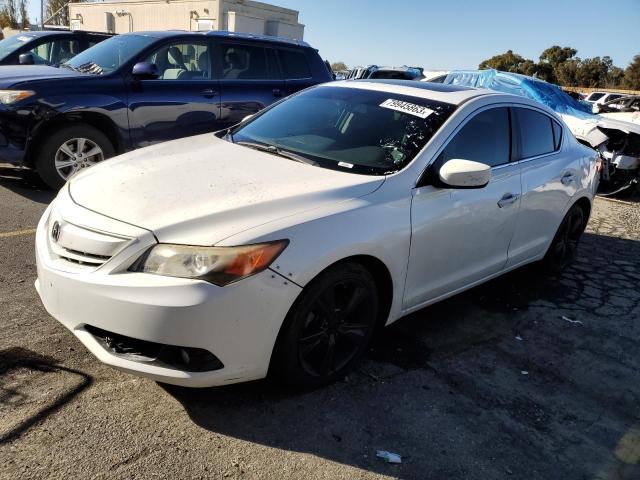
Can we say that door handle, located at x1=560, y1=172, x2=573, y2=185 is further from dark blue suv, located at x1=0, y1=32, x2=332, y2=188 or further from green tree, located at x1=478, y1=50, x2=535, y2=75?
green tree, located at x1=478, y1=50, x2=535, y2=75

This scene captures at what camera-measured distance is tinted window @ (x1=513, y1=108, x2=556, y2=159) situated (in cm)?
419

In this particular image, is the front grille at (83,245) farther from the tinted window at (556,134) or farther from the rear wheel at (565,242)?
the rear wheel at (565,242)

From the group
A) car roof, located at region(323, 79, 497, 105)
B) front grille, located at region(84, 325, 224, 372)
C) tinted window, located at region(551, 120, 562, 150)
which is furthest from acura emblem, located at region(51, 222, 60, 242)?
tinted window, located at region(551, 120, 562, 150)

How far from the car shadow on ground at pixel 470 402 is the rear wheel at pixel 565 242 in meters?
0.74

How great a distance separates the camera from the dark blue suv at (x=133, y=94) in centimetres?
573

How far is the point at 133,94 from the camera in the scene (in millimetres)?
6242

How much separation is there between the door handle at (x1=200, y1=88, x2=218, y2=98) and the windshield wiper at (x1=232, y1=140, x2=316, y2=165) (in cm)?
334

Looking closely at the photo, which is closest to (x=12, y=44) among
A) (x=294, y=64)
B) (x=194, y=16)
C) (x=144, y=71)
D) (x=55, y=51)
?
(x=55, y=51)

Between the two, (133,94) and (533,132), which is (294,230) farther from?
(133,94)

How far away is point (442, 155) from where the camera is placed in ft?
11.1

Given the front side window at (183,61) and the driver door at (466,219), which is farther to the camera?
the front side window at (183,61)

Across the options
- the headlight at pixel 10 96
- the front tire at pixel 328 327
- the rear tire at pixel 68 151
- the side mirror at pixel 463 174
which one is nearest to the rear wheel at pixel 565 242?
the side mirror at pixel 463 174

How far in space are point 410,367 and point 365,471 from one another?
3.21 feet

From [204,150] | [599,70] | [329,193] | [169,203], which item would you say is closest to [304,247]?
[329,193]
